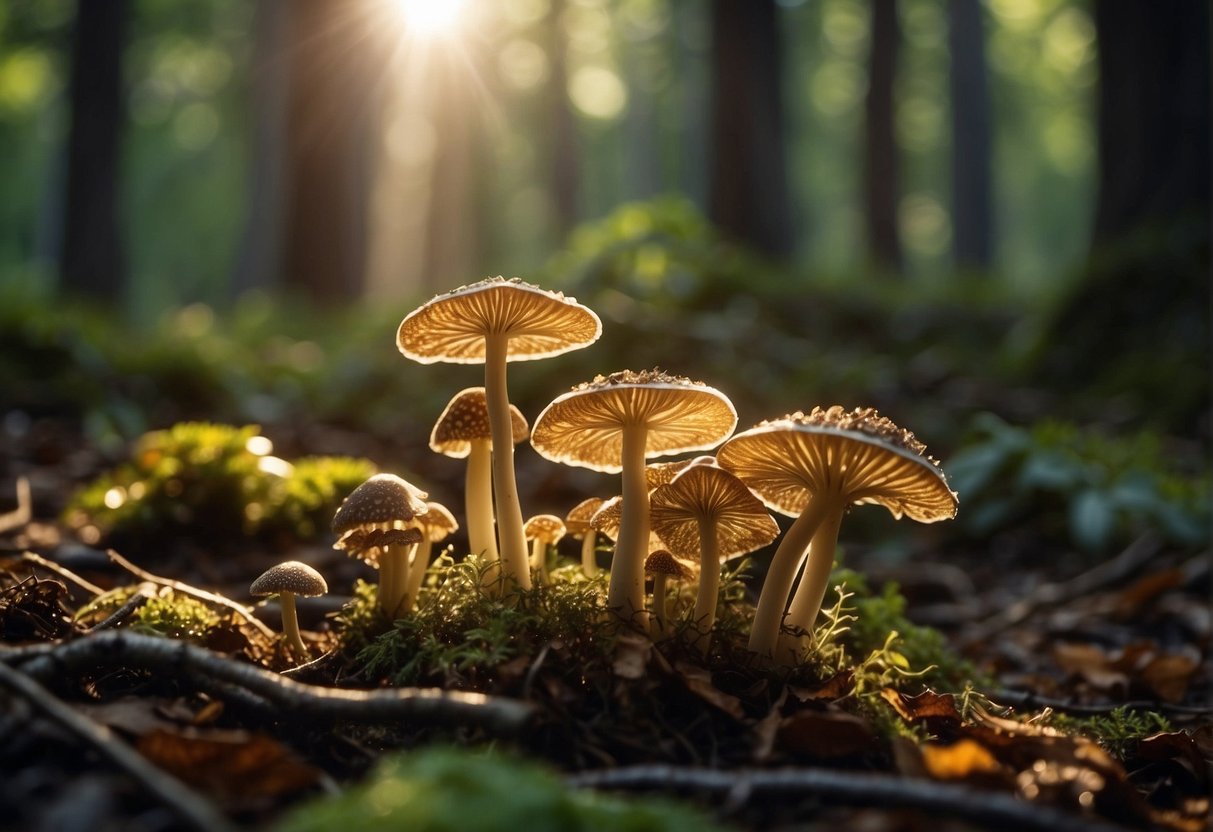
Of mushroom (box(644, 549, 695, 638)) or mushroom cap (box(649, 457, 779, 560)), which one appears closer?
mushroom cap (box(649, 457, 779, 560))

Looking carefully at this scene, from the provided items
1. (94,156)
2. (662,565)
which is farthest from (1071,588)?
(94,156)

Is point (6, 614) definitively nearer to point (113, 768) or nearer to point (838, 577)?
point (113, 768)

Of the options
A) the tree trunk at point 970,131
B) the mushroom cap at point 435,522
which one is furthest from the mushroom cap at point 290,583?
the tree trunk at point 970,131

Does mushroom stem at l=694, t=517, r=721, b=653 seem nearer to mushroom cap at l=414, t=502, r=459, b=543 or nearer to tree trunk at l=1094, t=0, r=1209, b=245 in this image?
mushroom cap at l=414, t=502, r=459, b=543

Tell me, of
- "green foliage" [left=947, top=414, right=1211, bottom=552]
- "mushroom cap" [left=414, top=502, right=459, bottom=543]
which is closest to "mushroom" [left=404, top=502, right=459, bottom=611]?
"mushroom cap" [left=414, top=502, right=459, bottom=543]

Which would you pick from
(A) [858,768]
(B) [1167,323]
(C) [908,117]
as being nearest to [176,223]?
(C) [908,117]

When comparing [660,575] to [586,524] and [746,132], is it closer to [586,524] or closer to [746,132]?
[586,524]
